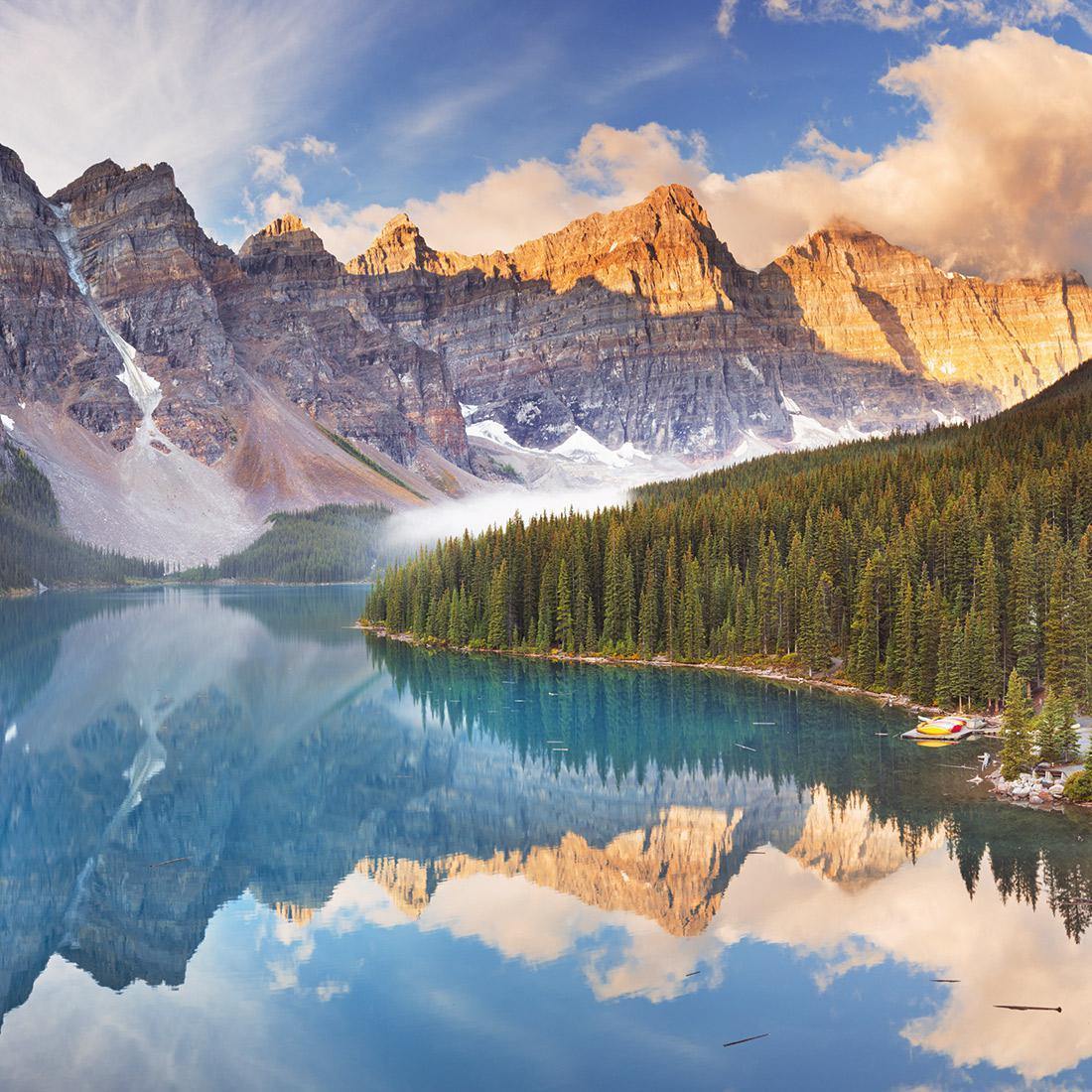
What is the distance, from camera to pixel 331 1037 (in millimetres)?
23766

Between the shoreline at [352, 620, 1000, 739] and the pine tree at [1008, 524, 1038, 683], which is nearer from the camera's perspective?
the pine tree at [1008, 524, 1038, 683]

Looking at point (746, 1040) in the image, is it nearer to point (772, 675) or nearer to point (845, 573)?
point (772, 675)

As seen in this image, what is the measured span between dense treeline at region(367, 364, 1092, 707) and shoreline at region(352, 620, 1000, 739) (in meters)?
0.95

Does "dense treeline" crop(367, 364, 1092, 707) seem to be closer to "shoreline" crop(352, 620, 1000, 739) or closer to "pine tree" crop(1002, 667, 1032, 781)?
"shoreline" crop(352, 620, 1000, 739)

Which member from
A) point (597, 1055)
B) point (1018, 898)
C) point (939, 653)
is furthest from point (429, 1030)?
point (939, 653)

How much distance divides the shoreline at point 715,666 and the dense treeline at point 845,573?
95 centimetres

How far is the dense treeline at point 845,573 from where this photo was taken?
208 feet

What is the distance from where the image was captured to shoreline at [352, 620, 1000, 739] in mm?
65812

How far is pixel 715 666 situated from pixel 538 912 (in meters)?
57.7

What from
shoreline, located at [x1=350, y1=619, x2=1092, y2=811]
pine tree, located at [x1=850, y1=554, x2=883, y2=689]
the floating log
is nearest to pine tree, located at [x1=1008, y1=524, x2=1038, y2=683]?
shoreline, located at [x1=350, y1=619, x2=1092, y2=811]

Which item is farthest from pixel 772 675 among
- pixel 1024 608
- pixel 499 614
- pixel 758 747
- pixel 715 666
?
pixel 499 614

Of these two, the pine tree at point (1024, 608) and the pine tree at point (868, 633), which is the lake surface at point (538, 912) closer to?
the pine tree at point (1024, 608)

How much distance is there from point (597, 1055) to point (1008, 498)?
6449cm

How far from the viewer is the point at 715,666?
87.4 m
